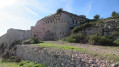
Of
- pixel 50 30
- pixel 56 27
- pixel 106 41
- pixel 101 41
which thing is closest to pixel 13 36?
pixel 50 30

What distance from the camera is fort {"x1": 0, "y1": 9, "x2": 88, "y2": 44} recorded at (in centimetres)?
2366

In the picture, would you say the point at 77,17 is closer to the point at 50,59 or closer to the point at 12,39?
the point at 12,39

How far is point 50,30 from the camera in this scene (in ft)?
86.7

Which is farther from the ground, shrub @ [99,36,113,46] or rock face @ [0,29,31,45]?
rock face @ [0,29,31,45]

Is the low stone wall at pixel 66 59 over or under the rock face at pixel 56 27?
under

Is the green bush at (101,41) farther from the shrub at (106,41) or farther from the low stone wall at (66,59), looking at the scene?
the low stone wall at (66,59)

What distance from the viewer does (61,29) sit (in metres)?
24.2

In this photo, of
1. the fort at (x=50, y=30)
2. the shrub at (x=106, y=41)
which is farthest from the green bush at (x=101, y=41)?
the fort at (x=50, y=30)

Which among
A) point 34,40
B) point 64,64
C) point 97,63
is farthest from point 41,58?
point 34,40

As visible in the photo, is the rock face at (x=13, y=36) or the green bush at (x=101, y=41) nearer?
the green bush at (x=101, y=41)

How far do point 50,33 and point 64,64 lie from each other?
19394mm

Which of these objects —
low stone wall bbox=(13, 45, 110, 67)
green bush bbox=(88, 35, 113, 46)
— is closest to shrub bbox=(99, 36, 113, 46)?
green bush bbox=(88, 35, 113, 46)

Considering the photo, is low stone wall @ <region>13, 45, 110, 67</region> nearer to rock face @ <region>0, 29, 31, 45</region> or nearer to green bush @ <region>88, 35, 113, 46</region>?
green bush @ <region>88, 35, 113, 46</region>

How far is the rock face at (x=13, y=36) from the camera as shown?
23.3 meters
